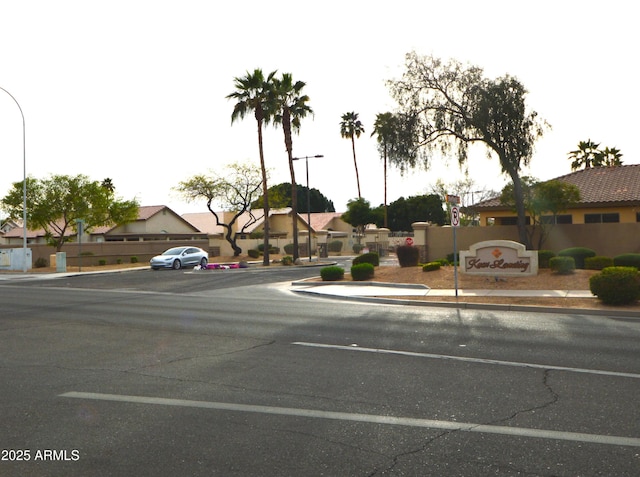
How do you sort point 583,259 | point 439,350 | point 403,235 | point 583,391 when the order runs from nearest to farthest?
1. point 583,391
2. point 439,350
3. point 583,259
4. point 403,235

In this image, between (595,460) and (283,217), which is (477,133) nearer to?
(595,460)

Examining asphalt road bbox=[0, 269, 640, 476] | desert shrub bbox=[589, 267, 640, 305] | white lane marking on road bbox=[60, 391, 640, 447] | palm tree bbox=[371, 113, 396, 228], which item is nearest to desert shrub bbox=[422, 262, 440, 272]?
palm tree bbox=[371, 113, 396, 228]

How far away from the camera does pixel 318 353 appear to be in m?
10.5

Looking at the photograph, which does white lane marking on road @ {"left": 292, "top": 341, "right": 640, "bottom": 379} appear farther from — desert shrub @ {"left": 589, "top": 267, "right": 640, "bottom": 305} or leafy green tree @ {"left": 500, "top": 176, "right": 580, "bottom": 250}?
leafy green tree @ {"left": 500, "top": 176, "right": 580, "bottom": 250}

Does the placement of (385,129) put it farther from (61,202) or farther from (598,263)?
(61,202)

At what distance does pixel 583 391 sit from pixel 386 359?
9.96 feet

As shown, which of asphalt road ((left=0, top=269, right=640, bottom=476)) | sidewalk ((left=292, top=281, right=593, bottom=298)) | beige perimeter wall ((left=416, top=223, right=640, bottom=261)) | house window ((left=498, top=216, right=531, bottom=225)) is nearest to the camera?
asphalt road ((left=0, top=269, right=640, bottom=476))

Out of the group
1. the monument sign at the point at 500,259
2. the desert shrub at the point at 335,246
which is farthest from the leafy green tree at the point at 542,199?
the desert shrub at the point at 335,246

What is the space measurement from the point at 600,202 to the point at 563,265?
12.5 m

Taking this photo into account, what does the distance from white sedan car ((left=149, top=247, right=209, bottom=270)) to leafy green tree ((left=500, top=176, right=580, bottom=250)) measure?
21580mm

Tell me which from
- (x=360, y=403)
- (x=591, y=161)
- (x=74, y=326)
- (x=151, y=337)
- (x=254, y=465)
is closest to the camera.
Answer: (x=254, y=465)

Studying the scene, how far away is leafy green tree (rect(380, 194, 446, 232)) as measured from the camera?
8750cm

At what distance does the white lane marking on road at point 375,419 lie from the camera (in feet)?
19.3

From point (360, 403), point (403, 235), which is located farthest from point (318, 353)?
point (403, 235)
